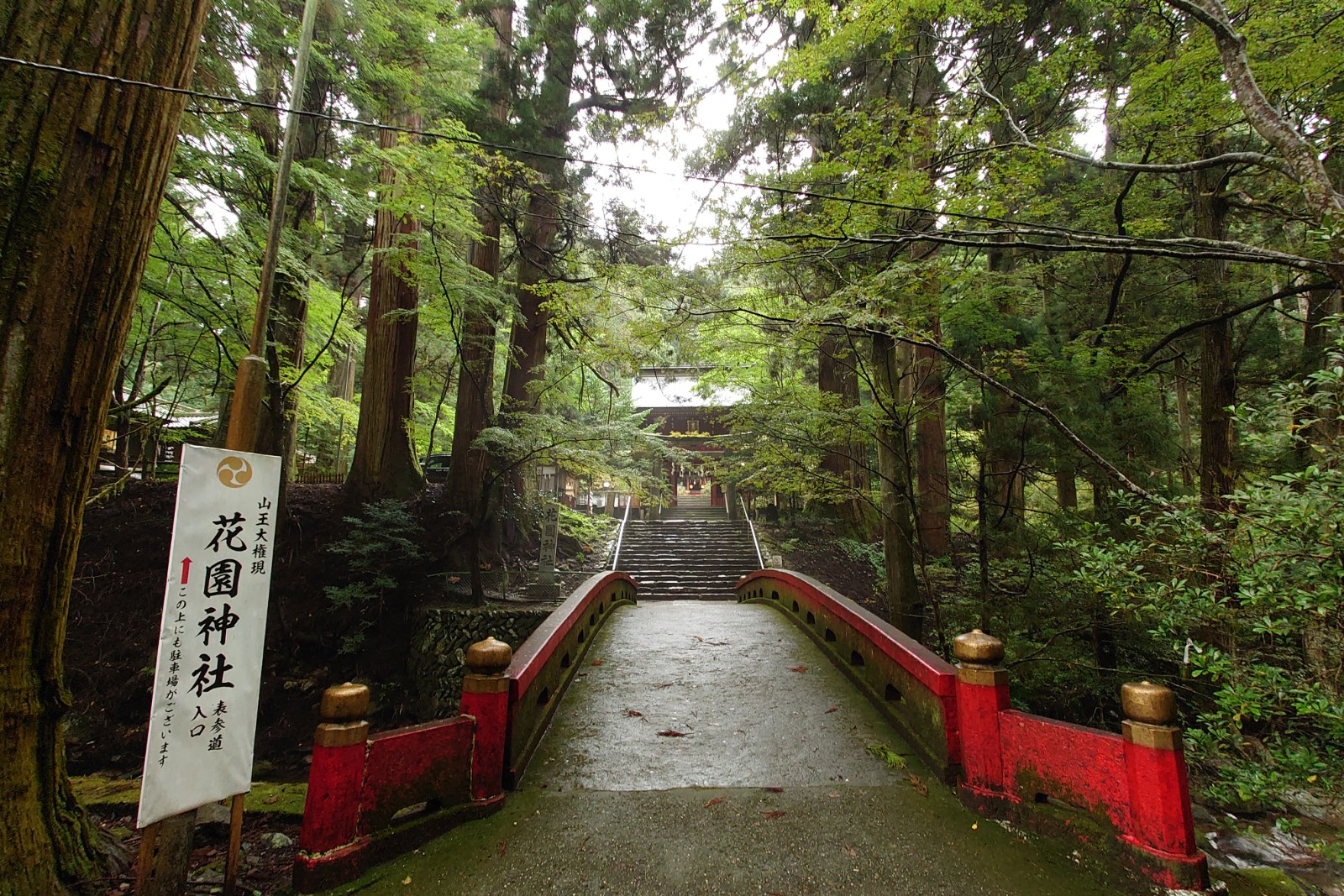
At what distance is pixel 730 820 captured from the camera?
2650 mm

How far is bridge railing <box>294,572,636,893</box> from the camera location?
7.06 feet

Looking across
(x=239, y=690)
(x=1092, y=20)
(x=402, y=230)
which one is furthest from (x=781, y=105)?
(x=239, y=690)

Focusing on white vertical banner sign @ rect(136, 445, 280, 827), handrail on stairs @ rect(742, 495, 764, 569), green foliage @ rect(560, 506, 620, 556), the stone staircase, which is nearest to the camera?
white vertical banner sign @ rect(136, 445, 280, 827)

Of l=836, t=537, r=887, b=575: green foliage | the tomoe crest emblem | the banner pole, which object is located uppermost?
the tomoe crest emblem

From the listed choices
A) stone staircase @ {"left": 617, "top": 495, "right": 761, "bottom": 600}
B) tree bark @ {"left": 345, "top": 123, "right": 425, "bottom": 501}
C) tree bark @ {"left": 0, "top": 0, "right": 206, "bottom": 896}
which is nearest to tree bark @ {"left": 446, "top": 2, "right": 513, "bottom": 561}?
tree bark @ {"left": 345, "top": 123, "right": 425, "bottom": 501}

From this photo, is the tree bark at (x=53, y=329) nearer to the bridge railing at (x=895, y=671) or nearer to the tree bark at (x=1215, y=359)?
the bridge railing at (x=895, y=671)

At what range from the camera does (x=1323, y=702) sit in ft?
7.14

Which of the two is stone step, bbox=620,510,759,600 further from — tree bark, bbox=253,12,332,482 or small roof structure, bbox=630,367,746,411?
tree bark, bbox=253,12,332,482

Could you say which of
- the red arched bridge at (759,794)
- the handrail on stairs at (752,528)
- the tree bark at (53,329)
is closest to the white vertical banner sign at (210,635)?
the red arched bridge at (759,794)

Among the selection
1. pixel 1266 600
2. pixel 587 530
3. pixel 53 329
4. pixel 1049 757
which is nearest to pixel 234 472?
pixel 53 329

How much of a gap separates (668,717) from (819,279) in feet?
17.0

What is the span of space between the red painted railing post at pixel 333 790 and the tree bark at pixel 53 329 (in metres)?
0.94

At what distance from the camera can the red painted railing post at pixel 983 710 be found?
272cm

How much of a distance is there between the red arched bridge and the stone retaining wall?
4.83m
